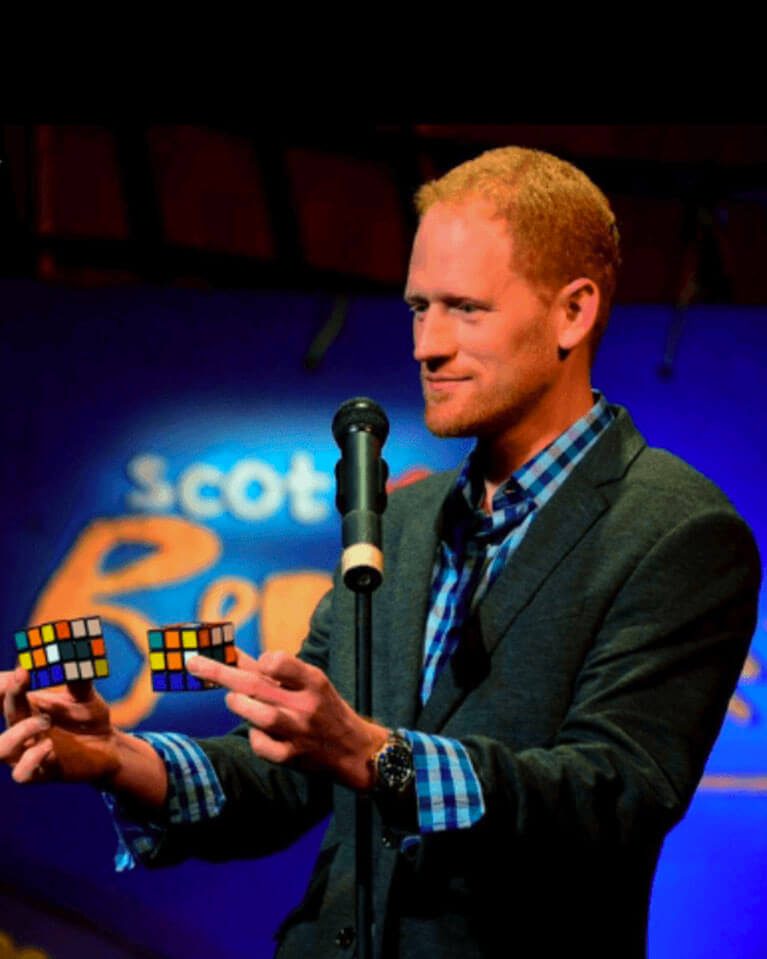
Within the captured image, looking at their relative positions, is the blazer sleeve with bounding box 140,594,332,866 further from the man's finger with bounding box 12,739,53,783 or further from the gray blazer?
the man's finger with bounding box 12,739,53,783

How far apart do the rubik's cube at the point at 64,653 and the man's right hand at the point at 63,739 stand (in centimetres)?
2

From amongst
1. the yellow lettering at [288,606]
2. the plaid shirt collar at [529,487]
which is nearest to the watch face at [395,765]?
the plaid shirt collar at [529,487]

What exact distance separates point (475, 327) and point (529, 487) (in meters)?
0.23

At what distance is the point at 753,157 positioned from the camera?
11.8 ft

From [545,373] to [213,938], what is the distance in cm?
209

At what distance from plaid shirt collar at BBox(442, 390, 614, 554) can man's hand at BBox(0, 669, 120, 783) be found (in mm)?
569

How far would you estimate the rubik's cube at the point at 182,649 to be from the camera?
139 cm

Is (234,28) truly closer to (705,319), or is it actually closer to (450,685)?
(705,319)

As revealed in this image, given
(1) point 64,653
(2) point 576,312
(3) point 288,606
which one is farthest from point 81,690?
(3) point 288,606

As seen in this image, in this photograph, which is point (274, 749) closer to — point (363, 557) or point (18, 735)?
point (363, 557)

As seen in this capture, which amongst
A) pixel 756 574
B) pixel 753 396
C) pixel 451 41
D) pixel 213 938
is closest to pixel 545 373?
pixel 756 574

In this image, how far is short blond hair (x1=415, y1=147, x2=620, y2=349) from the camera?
1748 millimetres

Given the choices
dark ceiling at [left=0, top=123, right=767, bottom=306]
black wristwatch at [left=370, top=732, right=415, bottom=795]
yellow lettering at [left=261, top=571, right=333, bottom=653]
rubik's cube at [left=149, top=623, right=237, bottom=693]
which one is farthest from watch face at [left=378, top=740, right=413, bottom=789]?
dark ceiling at [left=0, top=123, right=767, bottom=306]

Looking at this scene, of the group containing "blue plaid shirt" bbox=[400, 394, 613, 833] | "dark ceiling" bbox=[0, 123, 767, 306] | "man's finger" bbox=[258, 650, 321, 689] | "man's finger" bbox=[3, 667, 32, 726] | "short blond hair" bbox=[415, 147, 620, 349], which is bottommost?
"man's finger" bbox=[3, 667, 32, 726]
